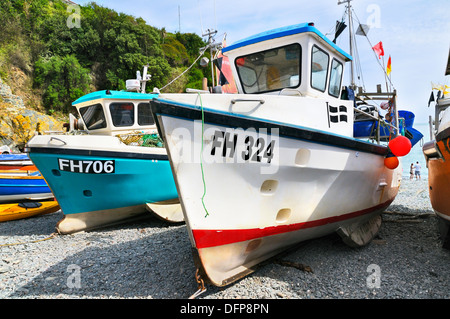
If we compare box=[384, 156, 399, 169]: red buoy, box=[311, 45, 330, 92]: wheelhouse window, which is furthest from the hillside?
box=[384, 156, 399, 169]: red buoy

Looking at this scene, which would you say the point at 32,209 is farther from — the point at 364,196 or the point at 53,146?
the point at 364,196

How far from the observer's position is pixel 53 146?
5.39 m

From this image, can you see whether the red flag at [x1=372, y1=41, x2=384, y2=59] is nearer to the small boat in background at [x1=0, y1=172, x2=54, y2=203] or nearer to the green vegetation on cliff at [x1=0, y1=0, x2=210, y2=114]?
the small boat in background at [x1=0, y1=172, x2=54, y2=203]

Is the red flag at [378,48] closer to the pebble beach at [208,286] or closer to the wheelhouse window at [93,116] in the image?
the pebble beach at [208,286]

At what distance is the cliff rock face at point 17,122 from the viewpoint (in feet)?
66.6

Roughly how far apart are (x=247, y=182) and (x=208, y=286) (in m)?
1.34

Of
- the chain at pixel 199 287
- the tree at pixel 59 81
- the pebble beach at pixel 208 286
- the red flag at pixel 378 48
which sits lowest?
the pebble beach at pixel 208 286

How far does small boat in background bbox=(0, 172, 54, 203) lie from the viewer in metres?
8.04

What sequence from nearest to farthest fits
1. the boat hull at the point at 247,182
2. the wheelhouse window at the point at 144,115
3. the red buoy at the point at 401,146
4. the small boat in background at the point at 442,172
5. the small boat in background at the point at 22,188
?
1. the boat hull at the point at 247,182
2. the small boat in background at the point at 442,172
3. the red buoy at the point at 401,146
4. the wheelhouse window at the point at 144,115
5. the small boat in background at the point at 22,188

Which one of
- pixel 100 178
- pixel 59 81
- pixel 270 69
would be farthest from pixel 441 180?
pixel 59 81

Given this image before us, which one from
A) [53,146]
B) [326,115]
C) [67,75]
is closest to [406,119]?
[326,115]

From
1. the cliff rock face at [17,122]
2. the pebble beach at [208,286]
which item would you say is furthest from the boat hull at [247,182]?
the cliff rock face at [17,122]

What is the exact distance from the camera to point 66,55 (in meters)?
26.6

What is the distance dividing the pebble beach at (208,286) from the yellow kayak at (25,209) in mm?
2570
